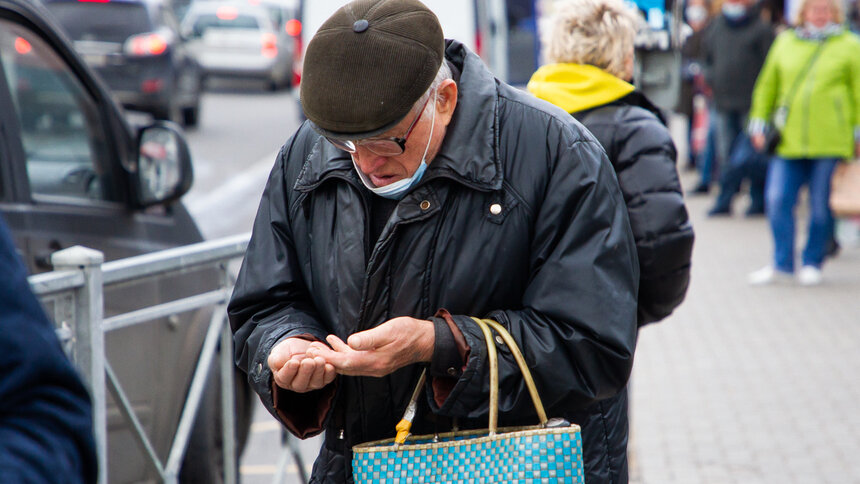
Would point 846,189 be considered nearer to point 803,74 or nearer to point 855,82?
point 855,82

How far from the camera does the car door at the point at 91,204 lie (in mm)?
3686

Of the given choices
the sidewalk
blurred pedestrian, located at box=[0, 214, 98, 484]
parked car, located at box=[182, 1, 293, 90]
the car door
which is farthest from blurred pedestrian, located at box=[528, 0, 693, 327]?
parked car, located at box=[182, 1, 293, 90]

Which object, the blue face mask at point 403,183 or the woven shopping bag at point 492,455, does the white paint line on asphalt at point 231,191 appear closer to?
the blue face mask at point 403,183

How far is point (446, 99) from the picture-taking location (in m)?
2.37

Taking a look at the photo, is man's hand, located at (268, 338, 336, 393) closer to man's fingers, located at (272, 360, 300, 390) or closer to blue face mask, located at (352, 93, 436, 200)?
man's fingers, located at (272, 360, 300, 390)

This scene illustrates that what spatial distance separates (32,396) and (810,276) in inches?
315

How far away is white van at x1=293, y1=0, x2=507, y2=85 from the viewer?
46.4 ft

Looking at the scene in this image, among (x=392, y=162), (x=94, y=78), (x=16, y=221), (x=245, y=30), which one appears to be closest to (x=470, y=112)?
(x=392, y=162)

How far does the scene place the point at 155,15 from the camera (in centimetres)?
1803

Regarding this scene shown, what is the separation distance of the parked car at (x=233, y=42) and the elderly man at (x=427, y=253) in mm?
24403

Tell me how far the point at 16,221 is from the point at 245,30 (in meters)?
23.6

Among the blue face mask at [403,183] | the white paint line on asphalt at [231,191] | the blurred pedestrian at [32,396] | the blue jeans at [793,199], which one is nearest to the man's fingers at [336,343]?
the blue face mask at [403,183]

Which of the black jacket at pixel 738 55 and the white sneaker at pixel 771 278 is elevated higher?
the black jacket at pixel 738 55

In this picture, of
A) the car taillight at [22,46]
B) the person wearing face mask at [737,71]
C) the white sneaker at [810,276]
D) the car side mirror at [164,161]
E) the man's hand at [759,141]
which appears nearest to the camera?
the car taillight at [22,46]
